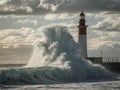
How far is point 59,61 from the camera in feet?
145

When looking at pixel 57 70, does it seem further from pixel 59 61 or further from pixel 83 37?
pixel 83 37

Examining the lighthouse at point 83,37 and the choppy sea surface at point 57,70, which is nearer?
the choppy sea surface at point 57,70

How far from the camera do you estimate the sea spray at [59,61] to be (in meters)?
39.6

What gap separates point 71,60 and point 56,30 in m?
3.47

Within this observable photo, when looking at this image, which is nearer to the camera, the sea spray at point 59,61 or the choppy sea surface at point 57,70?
Result: the choppy sea surface at point 57,70

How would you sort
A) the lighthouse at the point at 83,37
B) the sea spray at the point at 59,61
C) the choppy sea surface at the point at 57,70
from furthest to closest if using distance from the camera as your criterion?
1. the lighthouse at the point at 83,37
2. the sea spray at the point at 59,61
3. the choppy sea surface at the point at 57,70

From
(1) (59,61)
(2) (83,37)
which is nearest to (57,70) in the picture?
(1) (59,61)

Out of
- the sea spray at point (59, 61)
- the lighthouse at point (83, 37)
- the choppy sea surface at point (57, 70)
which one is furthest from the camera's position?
the lighthouse at point (83, 37)

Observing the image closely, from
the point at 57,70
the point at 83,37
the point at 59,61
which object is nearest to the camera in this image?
the point at 57,70

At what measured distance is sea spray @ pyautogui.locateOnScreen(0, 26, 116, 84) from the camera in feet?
130

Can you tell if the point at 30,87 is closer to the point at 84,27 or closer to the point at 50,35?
the point at 50,35

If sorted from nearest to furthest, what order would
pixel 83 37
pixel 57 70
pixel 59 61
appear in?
pixel 57 70
pixel 59 61
pixel 83 37

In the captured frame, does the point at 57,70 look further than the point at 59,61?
No

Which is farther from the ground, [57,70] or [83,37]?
[83,37]
